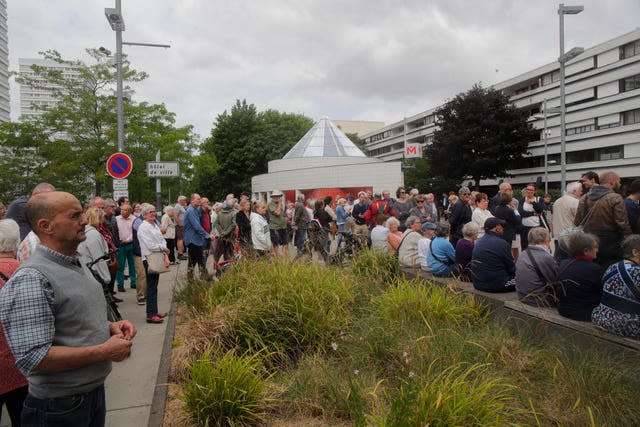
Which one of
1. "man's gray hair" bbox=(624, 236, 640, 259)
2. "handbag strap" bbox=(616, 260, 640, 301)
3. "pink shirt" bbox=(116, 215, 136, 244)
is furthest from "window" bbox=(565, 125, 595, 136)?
"handbag strap" bbox=(616, 260, 640, 301)

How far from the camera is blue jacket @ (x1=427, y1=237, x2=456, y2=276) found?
7281mm

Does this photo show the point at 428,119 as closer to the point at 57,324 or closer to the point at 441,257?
the point at 441,257

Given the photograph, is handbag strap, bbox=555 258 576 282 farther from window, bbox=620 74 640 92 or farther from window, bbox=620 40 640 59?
window, bbox=620 40 640 59

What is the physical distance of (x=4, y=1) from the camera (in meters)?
80.7

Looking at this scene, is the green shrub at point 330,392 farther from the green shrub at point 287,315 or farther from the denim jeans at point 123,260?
the denim jeans at point 123,260

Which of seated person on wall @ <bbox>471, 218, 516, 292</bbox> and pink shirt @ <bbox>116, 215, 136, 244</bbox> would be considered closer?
seated person on wall @ <bbox>471, 218, 516, 292</bbox>

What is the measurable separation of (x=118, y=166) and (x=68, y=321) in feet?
32.8

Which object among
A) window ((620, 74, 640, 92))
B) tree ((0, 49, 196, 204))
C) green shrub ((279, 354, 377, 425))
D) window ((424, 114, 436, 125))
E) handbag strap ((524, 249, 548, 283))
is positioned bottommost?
green shrub ((279, 354, 377, 425))

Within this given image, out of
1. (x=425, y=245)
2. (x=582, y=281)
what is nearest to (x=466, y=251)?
(x=425, y=245)

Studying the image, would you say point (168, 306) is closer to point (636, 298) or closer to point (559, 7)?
point (636, 298)

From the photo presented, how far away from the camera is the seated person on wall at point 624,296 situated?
4.03 m

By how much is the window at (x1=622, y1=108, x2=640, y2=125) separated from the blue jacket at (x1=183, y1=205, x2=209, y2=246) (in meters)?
47.9

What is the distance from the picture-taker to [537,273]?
17.3 feet

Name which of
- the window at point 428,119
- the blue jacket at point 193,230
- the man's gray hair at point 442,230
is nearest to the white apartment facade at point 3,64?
the window at point 428,119
